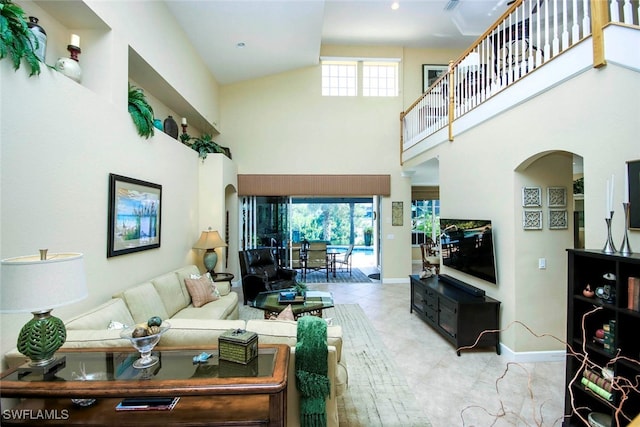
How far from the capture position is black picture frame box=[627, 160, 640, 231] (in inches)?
80.7

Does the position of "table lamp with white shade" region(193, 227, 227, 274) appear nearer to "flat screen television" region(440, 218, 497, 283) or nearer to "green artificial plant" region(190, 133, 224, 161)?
"green artificial plant" region(190, 133, 224, 161)

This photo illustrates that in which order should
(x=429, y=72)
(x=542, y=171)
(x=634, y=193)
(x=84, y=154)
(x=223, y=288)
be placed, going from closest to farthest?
1. (x=634, y=193)
2. (x=84, y=154)
3. (x=542, y=171)
4. (x=223, y=288)
5. (x=429, y=72)

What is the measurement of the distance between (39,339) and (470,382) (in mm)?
3390

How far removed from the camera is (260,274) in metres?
5.71

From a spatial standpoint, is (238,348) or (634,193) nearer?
(238,348)

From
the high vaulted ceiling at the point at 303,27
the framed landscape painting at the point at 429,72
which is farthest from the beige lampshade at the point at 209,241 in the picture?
the framed landscape painting at the point at 429,72

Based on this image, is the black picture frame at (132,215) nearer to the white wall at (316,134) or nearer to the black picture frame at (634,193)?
the white wall at (316,134)

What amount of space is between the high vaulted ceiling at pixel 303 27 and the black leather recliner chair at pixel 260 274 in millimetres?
3764

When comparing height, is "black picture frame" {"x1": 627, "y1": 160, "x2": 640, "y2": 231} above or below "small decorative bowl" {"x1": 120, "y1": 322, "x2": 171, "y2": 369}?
above

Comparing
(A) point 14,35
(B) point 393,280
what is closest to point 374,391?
(A) point 14,35

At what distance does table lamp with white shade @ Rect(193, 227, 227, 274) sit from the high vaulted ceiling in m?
3.29

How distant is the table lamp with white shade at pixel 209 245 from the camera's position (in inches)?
204

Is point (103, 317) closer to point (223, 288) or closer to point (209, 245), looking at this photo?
point (223, 288)

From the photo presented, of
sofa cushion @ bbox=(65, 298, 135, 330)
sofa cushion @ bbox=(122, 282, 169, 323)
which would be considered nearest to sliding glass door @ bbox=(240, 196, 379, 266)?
sofa cushion @ bbox=(122, 282, 169, 323)
